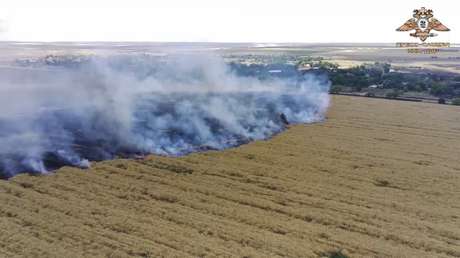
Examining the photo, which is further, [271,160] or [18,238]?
[271,160]

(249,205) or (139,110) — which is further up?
(139,110)

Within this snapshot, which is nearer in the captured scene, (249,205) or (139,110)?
(249,205)

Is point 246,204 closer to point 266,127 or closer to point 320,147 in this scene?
point 320,147

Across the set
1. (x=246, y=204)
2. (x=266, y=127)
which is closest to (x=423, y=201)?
(x=246, y=204)

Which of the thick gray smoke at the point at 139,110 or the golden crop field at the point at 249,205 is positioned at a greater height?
the thick gray smoke at the point at 139,110
